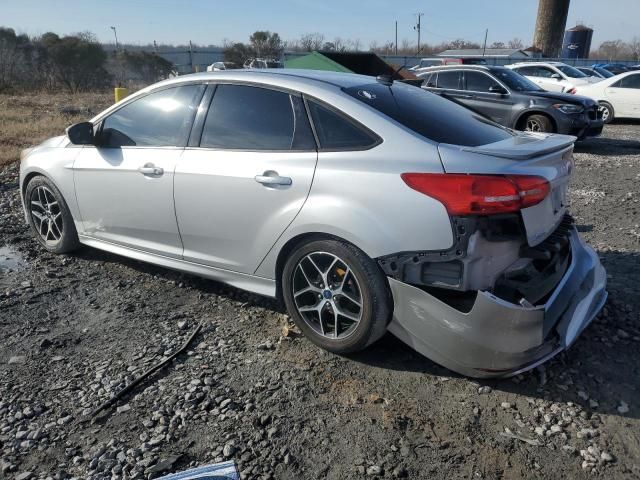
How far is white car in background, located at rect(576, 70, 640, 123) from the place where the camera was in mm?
14633

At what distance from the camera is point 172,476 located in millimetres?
2363

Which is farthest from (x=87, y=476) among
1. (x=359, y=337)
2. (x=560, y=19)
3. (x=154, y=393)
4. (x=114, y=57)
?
(x=560, y=19)

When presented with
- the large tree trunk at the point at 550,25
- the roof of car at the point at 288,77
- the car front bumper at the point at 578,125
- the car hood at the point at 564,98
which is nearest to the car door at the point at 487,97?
the car hood at the point at 564,98

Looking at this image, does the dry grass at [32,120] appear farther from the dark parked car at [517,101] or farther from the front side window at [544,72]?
the front side window at [544,72]

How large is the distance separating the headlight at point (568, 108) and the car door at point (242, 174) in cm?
859

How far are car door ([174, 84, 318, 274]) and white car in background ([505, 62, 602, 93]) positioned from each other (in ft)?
47.0

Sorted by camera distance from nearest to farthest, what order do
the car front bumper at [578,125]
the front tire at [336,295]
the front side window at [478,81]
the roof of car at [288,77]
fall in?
1. the front tire at [336,295]
2. the roof of car at [288,77]
3. the car front bumper at [578,125]
4. the front side window at [478,81]

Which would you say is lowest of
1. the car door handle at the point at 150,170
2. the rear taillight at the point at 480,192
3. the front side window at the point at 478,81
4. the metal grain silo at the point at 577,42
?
the metal grain silo at the point at 577,42

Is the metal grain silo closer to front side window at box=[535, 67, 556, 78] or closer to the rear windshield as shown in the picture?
front side window at box=[535, 67, 556, 78]

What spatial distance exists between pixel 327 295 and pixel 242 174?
3.09 ft

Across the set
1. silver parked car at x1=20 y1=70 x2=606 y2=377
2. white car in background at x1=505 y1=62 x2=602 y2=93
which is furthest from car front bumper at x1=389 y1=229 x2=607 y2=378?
white car in background at x1=505 y1=62 x2=602 y2=93

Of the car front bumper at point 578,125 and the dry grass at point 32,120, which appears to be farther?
the dry grass at point 32,120

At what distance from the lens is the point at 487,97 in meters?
11.1

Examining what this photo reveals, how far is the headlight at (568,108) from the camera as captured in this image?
1034 cm
